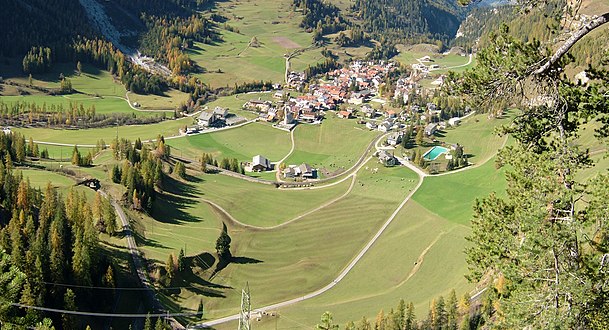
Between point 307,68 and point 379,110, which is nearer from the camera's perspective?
point 379,110

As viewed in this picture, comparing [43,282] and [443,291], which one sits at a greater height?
[43,282]

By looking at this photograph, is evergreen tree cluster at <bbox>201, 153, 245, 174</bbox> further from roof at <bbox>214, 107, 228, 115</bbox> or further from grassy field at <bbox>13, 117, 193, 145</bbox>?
roof at <bbox>214, 107, 228, 115</bbox>

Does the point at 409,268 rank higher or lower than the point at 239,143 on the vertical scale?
higher

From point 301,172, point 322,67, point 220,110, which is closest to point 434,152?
point 301,172

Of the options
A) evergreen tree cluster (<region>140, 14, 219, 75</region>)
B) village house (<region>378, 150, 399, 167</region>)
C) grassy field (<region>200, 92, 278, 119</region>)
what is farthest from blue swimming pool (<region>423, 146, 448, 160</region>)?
evergreen tree cluster (<region>140, 14, 219, 75</region>)

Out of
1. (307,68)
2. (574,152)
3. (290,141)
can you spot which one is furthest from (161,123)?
(574,152)

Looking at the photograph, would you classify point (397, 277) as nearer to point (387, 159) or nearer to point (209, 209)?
point (209, 209)

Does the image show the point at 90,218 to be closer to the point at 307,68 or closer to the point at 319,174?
the point at 319,174

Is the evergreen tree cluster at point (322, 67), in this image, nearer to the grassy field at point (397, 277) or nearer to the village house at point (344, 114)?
the village house at point (344, 114)
